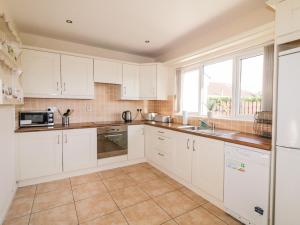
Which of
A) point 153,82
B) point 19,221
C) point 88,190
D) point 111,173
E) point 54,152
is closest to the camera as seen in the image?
→ point 19,221

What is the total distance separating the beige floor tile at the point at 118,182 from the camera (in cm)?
242

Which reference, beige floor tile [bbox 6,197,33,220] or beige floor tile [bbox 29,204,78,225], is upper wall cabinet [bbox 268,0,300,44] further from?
beige floor tile [bbox 6,197,33,220]

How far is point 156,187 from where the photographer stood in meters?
2.39

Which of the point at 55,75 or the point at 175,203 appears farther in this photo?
the point at 55,75

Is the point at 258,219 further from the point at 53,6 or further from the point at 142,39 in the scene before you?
the point at 53,6

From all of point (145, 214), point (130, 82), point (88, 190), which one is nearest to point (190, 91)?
point (130, 82)

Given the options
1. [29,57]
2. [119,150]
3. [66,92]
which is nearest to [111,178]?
[119,150]

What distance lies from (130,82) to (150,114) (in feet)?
2.85

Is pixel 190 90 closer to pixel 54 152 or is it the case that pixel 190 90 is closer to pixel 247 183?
pixel 247 183

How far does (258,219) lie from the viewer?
149 centimetres

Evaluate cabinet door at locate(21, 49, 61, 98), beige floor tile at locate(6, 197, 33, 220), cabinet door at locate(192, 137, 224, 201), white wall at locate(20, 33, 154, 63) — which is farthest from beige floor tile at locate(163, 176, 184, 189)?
white wall at locate(20, 33, 154, 63)

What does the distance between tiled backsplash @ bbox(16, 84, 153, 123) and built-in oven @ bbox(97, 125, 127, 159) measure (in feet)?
1.89

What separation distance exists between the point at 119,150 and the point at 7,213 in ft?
5.66

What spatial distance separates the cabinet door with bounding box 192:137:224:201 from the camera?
185cm
